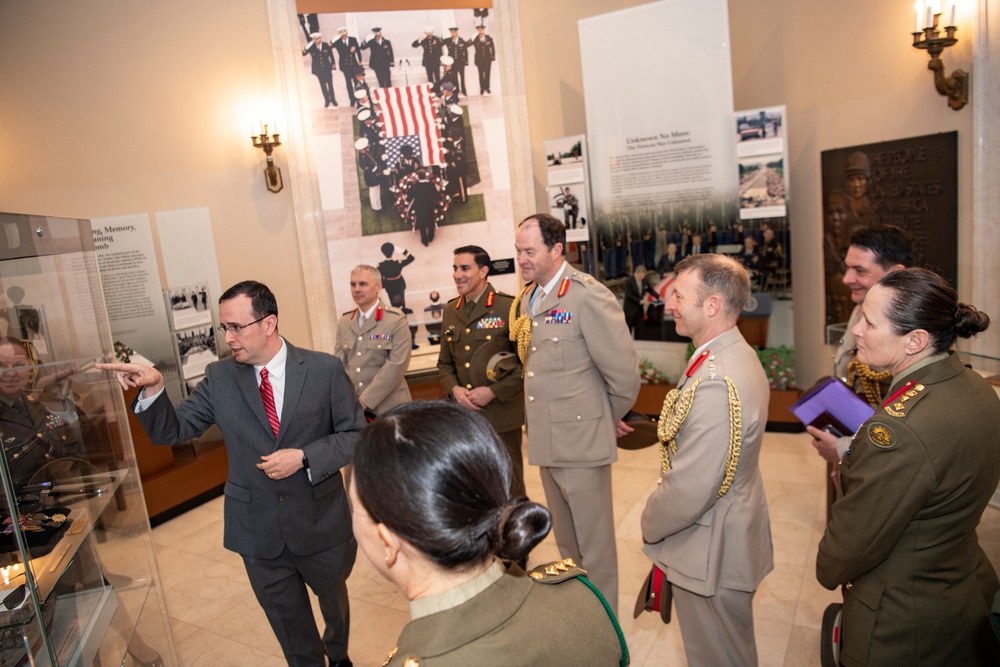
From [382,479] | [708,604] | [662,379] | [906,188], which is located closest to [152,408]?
[382,479]

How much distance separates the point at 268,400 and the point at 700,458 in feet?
5.03

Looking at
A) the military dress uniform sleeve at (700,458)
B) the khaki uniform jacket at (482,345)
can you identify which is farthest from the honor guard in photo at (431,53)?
the military dress uniform sleeve at (700,458)

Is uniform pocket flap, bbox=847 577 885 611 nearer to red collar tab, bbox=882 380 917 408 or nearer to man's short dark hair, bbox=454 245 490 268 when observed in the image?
red collar tab, bbox=882 380 917 408

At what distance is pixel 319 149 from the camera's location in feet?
19.8

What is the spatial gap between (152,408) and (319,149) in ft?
13.7

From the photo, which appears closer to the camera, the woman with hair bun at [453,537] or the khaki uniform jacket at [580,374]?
the woman with hair bun at [453,537]

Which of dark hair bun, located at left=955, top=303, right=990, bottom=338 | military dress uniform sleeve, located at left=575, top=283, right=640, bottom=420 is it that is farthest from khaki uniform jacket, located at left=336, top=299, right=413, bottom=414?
dark hair bun, located at left=955, top=303, right=990, bottom=338

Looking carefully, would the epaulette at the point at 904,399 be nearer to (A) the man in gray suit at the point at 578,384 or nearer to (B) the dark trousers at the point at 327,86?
(A) the man in gray suit at the point at 578,384

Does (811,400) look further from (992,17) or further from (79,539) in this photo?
(992,17)

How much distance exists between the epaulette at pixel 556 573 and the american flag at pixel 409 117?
5.39 metres

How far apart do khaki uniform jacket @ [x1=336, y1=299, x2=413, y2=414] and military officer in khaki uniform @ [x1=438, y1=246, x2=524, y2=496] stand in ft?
1.27

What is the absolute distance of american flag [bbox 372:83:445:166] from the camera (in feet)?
20.1

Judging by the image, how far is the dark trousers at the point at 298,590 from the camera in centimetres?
258

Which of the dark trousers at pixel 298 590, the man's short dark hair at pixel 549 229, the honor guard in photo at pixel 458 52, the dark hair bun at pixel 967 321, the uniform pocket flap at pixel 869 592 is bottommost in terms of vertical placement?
the dark trousers at pixel 298 590
